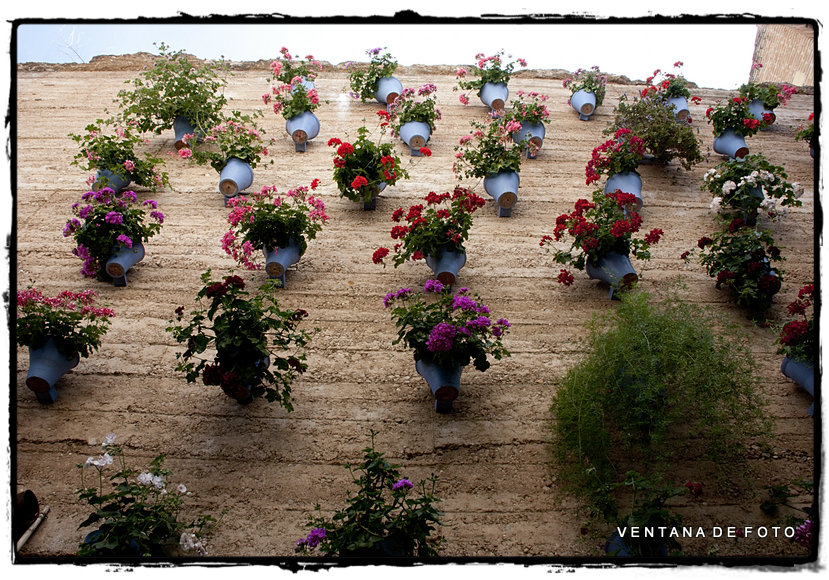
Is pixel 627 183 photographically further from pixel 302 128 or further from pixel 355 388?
pixel 355 388

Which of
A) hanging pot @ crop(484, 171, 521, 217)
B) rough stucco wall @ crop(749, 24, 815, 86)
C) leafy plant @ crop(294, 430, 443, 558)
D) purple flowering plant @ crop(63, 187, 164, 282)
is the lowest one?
leafy plant @ crop(294, 430, 443, 558)

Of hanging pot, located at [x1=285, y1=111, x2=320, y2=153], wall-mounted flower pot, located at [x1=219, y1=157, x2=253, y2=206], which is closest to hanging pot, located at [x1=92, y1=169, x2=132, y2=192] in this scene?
wall-mounted flower pot, located at [x1=219, y1=157, x2=253, y2=206]

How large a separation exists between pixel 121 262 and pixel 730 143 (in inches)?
249

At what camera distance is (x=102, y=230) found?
18.1ft

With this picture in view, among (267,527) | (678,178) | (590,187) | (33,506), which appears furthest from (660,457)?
(678,178)

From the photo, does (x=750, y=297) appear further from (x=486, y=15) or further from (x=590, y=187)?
(x=486, y=15)

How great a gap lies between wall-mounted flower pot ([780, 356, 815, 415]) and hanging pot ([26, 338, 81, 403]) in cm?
442

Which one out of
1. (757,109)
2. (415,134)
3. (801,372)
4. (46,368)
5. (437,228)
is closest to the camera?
(46,368)

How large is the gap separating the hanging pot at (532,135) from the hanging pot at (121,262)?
163 inches

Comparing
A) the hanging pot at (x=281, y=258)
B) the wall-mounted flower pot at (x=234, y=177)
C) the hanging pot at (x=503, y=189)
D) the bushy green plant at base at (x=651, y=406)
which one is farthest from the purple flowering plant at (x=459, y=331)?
the wall-mounted flower pot at (x=234, y=177)

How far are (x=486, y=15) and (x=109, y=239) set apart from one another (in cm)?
410

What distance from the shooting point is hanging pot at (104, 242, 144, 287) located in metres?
5.47

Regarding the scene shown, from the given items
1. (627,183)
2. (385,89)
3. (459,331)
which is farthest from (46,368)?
(385,89)

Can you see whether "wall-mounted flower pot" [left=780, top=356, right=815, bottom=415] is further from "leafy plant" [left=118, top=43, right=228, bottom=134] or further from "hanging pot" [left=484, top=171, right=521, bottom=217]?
"leafy plant" [left=118, top=43, right=228, bottom=134]
